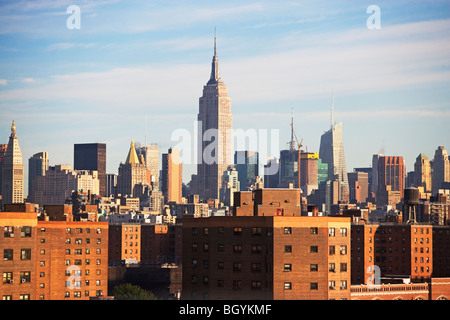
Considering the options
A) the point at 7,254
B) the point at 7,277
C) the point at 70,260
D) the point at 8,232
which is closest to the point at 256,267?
the point at 7,277

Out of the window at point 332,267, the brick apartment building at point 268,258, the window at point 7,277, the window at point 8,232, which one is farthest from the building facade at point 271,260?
the window at point 8,232

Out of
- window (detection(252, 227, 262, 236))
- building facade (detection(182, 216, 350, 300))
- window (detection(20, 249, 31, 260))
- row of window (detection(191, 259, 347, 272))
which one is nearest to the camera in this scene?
building facade (detection(182, 216, 350, 300))

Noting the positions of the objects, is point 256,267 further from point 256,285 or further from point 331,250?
point 331,250

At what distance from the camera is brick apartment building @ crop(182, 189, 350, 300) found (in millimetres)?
95000

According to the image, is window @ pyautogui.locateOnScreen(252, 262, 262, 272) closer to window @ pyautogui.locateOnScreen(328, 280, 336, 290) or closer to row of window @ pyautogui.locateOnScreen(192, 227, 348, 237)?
row of window @ pyautogui.locateOnScreen(192, 227, 348, 237)

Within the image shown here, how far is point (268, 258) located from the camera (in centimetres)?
9638

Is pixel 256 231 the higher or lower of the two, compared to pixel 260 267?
higher

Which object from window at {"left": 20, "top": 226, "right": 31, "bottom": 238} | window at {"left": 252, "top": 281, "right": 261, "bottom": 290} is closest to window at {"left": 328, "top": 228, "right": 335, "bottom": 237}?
window at {"left": 252, "top": 281, "right": 261, "bottom": 290}

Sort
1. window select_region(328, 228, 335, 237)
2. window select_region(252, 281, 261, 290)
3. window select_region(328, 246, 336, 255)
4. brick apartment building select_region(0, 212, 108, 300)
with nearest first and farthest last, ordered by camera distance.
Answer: window select_region(252, 281, 261, 290), window select_region(328, 228, 335, 237), window select_region(328, 246, 336, 255), brick apartment building select_region(0, 212, 108, 300)

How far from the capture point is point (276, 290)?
93.8 m

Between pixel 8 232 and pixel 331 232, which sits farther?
pixel 8 232

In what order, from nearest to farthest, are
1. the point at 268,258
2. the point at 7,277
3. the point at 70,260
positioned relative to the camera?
1. the point at 268,258
2. the point at 7,277
3. the point at 70,260
